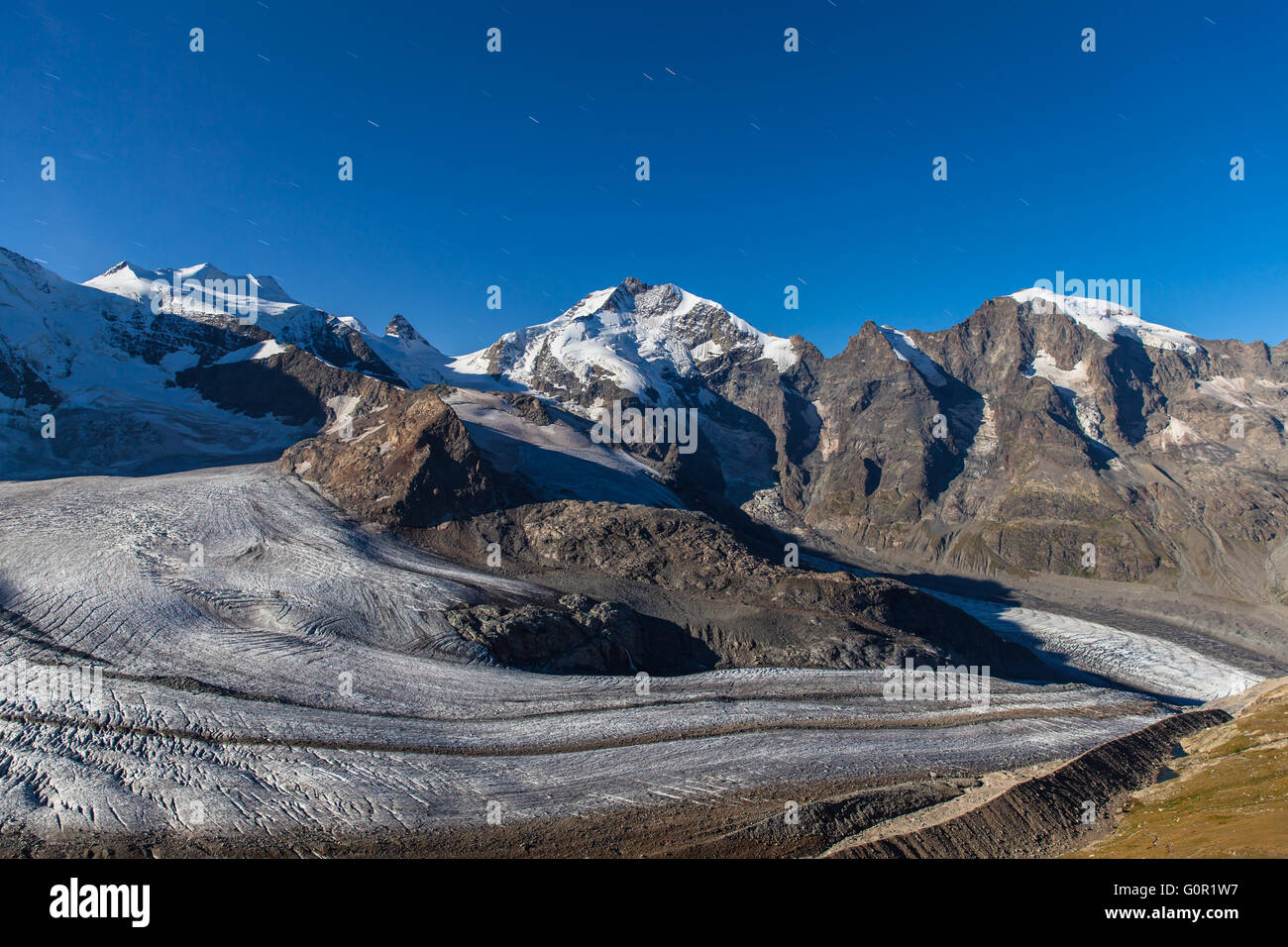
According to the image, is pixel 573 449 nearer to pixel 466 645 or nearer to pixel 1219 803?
pixel 466 645

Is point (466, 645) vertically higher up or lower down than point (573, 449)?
lower down

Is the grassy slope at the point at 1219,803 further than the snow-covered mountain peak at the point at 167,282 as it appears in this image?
No

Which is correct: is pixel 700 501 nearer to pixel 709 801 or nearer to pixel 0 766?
pixel 709 801

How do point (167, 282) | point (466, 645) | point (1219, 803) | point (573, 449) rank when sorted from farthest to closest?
point (167, 282) < point (573, 449) < point (466, 645) < point (1219, 803)

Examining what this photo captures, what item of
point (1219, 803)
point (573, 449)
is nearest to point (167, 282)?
point (573, 449)

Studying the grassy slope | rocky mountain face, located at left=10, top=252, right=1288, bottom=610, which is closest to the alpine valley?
rocky mountain face, located at left=10, top=252, right=1288, bottom=610

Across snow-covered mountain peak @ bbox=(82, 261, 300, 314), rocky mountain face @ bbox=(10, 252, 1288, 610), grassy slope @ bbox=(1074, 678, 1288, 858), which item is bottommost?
grassy slope @ bbox=(1074, 678, 1288, 858)

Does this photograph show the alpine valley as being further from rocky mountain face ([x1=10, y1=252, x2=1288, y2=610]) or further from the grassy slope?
the grassy slope

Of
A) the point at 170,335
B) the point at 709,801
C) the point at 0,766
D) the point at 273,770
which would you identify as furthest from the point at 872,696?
the point at 170,335

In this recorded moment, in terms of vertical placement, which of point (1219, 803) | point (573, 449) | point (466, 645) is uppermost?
point (573, 449)

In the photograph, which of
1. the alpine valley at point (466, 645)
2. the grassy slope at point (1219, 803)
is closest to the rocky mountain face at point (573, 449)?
the alpine valley at point (466, 645)

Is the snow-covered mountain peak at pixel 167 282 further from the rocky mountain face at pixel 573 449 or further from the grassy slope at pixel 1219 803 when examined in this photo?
the grassy slope at pixel 1219 803
